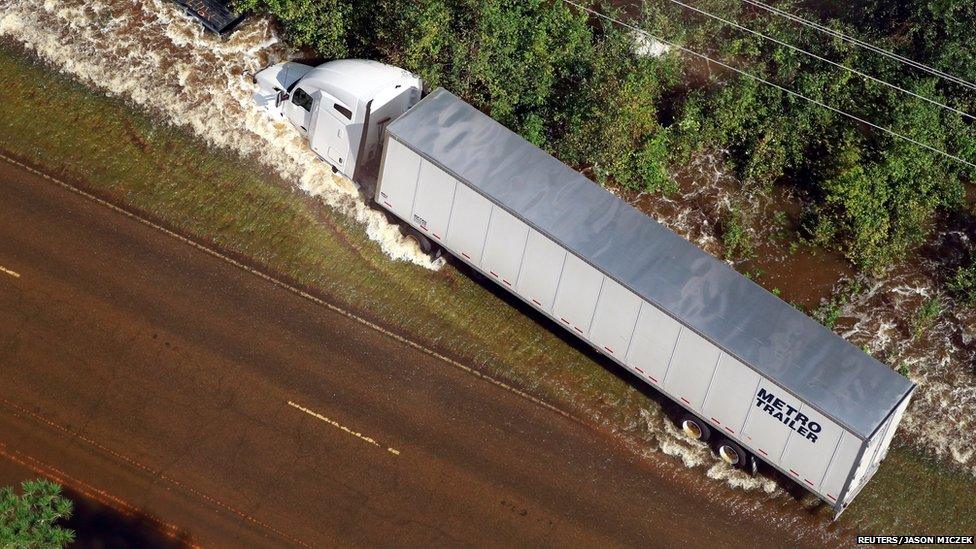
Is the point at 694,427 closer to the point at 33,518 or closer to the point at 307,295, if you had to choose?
the point at 307,295

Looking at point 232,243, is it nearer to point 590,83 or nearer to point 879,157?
point 590,83

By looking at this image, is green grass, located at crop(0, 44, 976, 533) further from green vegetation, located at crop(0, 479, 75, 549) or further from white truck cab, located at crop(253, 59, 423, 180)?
green vegetation, located at crop(0, 479, 75, 549)

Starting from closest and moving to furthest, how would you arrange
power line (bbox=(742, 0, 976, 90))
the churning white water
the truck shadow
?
the truck shadow → the churning white water → power line (bbox=(742, 0, 976, 90))

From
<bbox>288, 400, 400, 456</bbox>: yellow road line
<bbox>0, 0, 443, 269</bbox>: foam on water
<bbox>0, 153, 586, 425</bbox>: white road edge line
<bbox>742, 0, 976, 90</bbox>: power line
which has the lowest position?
<bbox>288, 400, 400, 456</bbox>: yellow road line

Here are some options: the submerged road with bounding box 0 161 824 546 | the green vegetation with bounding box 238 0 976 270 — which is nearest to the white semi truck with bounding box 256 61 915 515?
the submerged road with bounding box 0 161 824 546

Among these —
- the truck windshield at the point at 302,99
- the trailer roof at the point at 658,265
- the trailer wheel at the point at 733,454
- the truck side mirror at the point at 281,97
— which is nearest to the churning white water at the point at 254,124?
the trailer wheel at the point at 733,454

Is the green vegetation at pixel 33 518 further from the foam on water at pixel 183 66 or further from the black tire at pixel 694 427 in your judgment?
the black tire at pixel 694 427
